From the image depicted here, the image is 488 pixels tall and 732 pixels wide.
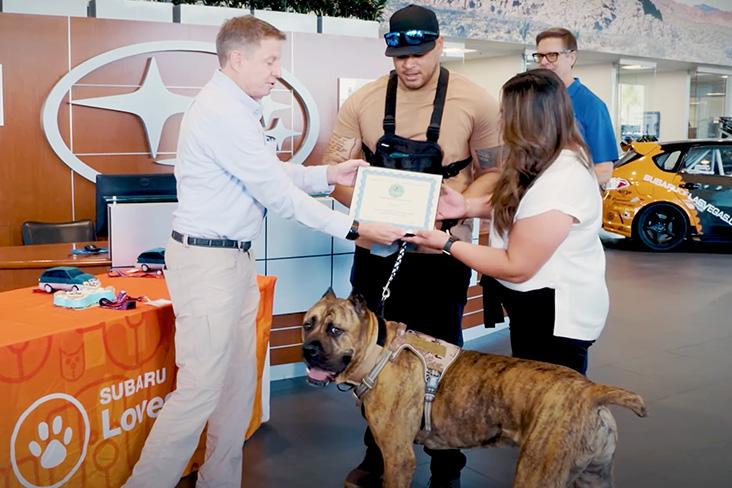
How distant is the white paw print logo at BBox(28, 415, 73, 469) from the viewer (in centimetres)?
226

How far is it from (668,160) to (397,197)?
7.07 meters

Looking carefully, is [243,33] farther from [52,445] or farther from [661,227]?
[661,227]

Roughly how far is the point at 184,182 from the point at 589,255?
125 cm

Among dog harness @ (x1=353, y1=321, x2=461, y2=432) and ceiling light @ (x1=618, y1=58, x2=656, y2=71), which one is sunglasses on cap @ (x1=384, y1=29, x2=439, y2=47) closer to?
dog harness @ (x1=353, y1=321, x2=461, y2=432)

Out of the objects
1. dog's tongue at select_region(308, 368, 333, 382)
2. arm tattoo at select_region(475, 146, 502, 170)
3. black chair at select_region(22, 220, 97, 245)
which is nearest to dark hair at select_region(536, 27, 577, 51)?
arm tattoo at select_region(475, 146, 502, 170)

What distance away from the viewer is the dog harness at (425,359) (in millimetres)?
2291

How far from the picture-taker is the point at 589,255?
2271 mm

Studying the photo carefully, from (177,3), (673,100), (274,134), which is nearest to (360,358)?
(274,134)

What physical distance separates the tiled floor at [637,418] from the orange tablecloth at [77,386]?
47 cm

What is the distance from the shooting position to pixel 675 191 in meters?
8.62

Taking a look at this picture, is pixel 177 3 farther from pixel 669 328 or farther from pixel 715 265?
pixel 715 265

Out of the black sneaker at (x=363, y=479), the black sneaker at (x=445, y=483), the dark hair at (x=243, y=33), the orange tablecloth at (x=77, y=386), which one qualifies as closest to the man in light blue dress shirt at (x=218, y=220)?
the dark hair at (x=243, y=33)

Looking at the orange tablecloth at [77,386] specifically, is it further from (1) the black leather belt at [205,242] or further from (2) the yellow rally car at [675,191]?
(2) the yellow rally car at [675,191]

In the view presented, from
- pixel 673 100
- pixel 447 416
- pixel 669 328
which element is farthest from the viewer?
pixel 673 100
